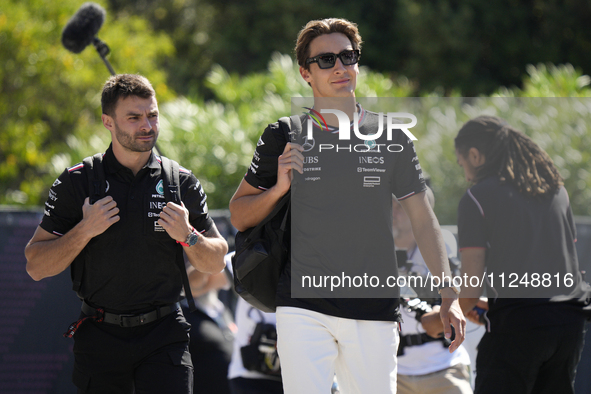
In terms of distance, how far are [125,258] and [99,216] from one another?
0.27 metres

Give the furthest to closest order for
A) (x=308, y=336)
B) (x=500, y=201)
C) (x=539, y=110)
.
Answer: (x=539, y=110) < (x=500, y=201) < (x=308, y=336)

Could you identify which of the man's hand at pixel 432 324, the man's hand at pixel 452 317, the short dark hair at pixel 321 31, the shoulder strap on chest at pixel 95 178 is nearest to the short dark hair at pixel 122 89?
the shoulder strap on chest at pixel 95 178

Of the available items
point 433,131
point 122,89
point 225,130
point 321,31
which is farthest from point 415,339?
point 433,131

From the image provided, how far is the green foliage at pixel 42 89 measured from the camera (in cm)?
1051

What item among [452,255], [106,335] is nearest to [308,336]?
[106,335]

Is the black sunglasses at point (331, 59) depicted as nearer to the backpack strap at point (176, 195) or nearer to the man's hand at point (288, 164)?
the man's hand at point (288, 164)

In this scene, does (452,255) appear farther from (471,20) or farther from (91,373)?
(471,20)

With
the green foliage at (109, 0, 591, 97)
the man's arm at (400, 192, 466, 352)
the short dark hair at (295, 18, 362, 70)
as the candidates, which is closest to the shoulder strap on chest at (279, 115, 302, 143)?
the short dark hair at (295, 18, 362, 70)

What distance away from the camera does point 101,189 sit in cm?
350

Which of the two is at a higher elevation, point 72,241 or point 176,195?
point 176,195

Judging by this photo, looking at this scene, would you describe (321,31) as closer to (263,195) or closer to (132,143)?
(263,195)

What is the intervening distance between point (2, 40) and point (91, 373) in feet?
27.8

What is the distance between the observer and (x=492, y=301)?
4.11 m

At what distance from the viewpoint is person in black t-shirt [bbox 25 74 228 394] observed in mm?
3412
